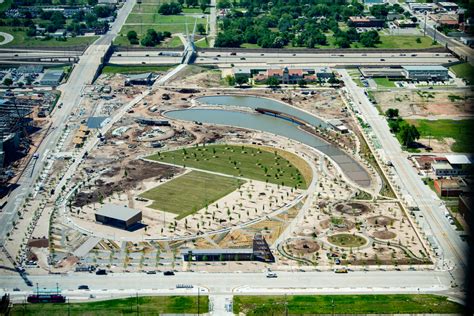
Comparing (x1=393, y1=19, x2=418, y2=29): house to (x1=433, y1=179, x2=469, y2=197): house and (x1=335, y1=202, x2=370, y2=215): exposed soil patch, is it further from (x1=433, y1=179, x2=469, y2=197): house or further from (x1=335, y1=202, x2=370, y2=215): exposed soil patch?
(x1=335, y1=202, x2=370, y2=215): exposed soil patch

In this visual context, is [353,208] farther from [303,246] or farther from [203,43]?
[203,43]

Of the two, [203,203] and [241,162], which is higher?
[241,162]

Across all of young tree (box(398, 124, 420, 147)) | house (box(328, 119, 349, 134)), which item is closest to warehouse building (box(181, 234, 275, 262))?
young tree (box(398, 124, 420, 147))

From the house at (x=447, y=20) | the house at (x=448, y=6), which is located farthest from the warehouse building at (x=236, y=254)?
the house at (x=448, y=6)

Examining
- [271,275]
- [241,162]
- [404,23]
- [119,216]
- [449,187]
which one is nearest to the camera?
[271,275]

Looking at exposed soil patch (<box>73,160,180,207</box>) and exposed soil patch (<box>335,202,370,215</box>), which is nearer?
exposed soil patch (<box>335,202,370,215</box>)

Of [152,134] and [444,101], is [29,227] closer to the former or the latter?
[152,134]

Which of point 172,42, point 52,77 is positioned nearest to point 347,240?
point 52,77
